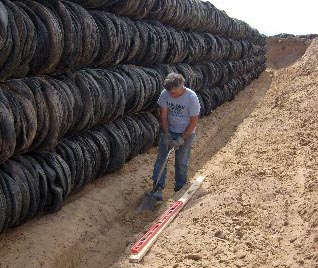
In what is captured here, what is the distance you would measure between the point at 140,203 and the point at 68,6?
256cm

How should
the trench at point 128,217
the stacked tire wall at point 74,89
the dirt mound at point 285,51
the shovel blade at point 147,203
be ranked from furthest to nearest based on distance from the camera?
the dirt mound at point 285,51
the shovel blade at point 147,203
the trench at point 128,217
the stacked tire wall at point 74,89

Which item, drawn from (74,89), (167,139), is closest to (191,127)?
(167,139)

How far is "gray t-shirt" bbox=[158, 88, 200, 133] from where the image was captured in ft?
19.3

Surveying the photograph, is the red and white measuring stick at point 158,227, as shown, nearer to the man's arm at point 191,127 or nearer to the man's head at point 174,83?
the man's arm at point 191,127

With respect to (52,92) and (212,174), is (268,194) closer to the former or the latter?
(212,174)

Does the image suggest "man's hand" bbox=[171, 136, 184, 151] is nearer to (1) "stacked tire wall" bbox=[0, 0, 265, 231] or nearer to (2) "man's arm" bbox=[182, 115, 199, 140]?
(2) "man's arm" bbox=[182, 115, 199, 140]

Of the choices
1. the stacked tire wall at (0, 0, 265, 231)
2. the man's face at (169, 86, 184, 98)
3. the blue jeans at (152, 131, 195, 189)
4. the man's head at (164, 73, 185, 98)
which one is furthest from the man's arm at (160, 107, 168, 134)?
the stacked tire wall at (0, 0, 265, 231)

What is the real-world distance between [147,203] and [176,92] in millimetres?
1452

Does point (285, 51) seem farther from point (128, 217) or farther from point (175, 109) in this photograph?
point (128, 217)

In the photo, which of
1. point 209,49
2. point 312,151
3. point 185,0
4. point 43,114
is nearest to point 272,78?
point 209,49

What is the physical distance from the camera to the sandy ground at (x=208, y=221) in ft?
13.1

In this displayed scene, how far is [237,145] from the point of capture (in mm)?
8695

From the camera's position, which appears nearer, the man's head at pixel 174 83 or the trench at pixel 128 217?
the trench at pixel 128 217

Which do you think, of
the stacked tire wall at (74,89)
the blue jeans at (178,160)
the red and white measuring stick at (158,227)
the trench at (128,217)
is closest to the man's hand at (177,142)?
the blue jeans at (178,160)
